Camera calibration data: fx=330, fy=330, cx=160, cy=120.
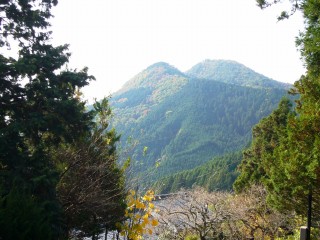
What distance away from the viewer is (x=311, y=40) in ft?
25.1

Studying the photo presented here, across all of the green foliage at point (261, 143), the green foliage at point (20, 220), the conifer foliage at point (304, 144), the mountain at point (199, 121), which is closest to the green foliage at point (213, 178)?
the green foliage at point (261, 143)

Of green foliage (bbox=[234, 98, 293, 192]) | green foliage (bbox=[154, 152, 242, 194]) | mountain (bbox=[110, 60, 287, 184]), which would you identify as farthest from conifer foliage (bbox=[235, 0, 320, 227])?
mountain (bbox=[110, 60, 287, 184])

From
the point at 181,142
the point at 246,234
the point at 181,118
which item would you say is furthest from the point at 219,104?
the point at 246,234

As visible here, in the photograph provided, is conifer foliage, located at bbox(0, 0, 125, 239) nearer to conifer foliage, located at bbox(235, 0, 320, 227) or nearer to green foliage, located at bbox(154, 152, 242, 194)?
conifer foliage, located at bbox(235, 0, 320, 227)

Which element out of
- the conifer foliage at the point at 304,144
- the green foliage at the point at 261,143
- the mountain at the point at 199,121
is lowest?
the mountain at the point at 199,121

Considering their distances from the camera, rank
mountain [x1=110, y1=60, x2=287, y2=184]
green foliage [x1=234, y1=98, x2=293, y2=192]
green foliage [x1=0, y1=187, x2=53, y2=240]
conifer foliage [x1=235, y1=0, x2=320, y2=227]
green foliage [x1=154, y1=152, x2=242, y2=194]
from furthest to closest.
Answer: mountain [x1=110, y1=60, x2=287, y2=184] → green foliage [x1=154, y1=152, x2=242, y2=194] → green foliage [x1=234, y1=98, x2=293, y2=192] → conifer foliage [x1=235, y1=0, x2=320, y2=227] → green foliage [x1=0, y1=187, x2=53, y2=240]

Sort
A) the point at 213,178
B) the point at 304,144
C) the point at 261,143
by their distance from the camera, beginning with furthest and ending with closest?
the point at 213,178, the point at 261,143, the point at 304,144

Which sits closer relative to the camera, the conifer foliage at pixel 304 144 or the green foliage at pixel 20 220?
the green foliage at pixel 20 220

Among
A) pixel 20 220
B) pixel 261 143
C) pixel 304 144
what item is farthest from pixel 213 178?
pixel 20 220

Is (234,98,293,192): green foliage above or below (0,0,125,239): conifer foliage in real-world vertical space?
below

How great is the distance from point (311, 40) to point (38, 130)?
686 centimetres

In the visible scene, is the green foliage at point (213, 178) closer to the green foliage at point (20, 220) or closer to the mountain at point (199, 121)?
the green foliage at point (20, 220)

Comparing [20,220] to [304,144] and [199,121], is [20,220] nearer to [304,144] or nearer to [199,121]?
[304,144]

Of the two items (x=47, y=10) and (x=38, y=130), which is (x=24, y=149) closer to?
(x=38, y=130)
